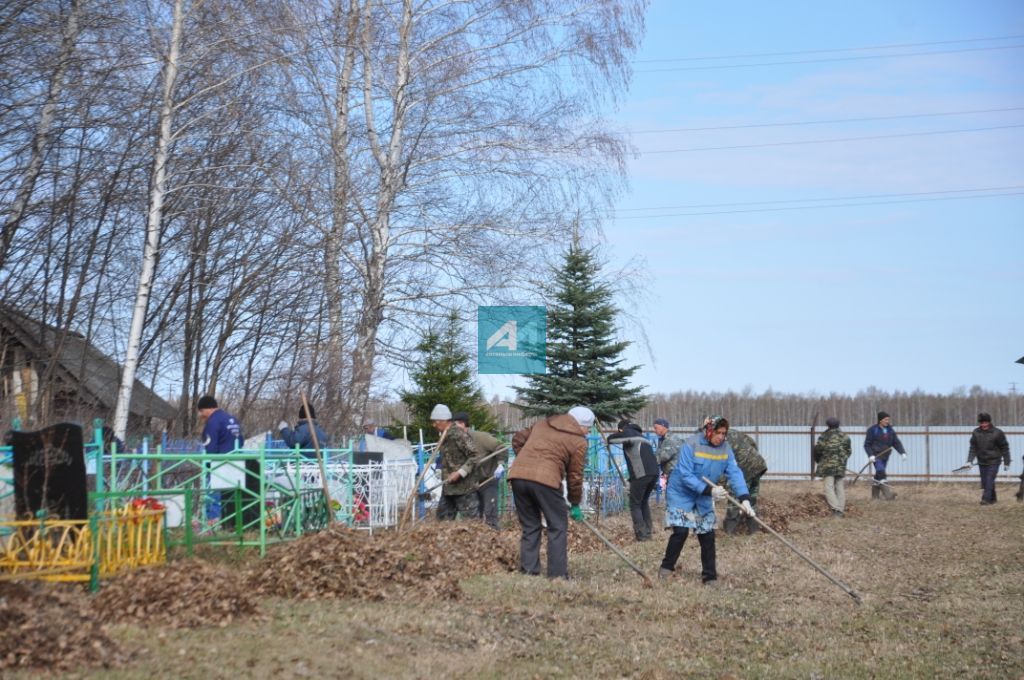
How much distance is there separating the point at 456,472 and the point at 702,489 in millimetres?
3763

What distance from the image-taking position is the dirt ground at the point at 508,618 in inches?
299

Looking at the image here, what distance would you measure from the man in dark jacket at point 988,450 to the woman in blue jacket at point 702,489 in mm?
13920

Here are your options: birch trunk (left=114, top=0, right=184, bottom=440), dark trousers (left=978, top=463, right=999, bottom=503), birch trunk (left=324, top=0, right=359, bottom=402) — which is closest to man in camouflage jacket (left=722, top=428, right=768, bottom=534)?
birch trunk (left=324, top=0, right=359, bottom=402)

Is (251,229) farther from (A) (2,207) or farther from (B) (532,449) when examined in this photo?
(B) (532,449)

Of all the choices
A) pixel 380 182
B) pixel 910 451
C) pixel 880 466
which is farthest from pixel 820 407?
pixel 380 182

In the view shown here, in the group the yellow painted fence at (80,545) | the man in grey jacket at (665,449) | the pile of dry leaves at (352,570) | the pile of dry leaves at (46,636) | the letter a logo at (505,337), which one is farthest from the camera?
the letter a logo at (505,337)

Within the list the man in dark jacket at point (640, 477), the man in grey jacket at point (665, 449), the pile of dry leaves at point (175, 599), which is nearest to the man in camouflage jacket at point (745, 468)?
the man in grey jacket at point (665, 449)

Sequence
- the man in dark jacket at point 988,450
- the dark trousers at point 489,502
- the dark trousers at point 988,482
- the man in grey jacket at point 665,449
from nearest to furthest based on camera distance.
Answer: the dark trousers at point 489,502 → the man in grey jacket at point 665,449 → the man in dark jacket at point 988,450 → the dark trousers at point 988,482

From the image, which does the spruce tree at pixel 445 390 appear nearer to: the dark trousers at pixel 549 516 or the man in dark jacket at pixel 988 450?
the man in dark jacket at pixel 988 450

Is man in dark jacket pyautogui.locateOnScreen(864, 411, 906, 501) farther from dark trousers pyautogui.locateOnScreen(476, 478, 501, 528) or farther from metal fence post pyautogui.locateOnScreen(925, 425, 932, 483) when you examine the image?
dark trousers pyautogui.locateOnScreen(476, 478, 501, 528)

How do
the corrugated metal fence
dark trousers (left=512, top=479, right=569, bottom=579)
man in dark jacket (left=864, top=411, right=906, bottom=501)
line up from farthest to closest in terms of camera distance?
the corrugated metal fence, man in dark jacket (left=864, top=411, right=906, bottom=501), dark trousers (left=512, top=479, right=569, bottom=579)

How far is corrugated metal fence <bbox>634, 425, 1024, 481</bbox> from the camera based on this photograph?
39.4 metres

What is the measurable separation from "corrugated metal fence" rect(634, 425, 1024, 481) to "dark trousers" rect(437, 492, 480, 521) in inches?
977

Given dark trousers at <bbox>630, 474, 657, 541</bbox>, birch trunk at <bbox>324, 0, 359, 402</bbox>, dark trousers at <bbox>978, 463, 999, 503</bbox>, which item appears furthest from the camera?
dark trousers at <bbox>978, 463, 999, 503</bbox>
